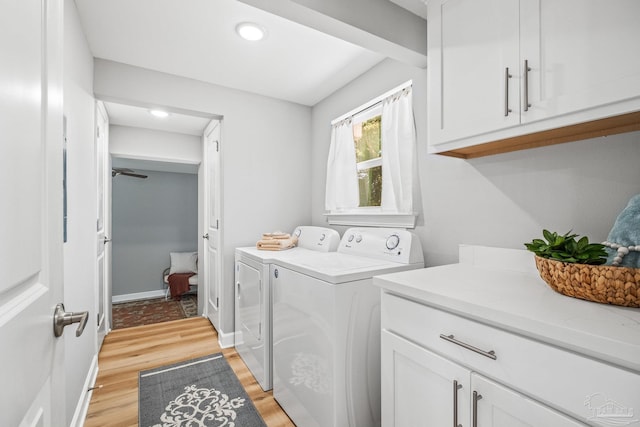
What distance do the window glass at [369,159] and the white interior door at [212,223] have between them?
1405mm

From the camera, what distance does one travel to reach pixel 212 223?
10.7ft

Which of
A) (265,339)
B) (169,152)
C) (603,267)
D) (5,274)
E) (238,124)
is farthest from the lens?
(169,152)

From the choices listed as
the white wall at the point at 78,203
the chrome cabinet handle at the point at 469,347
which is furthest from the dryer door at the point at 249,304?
the chrome cabinet handle at the point at 469,347

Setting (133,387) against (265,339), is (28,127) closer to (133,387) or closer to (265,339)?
(265,339)

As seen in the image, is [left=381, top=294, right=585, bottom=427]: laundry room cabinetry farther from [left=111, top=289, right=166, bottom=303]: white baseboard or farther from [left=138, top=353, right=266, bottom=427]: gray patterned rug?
[left=111, top=289, right=166, bottom=303]: white baseboard

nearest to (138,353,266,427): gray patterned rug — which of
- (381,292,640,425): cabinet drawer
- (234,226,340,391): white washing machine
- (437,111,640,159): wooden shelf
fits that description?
(234,226,340,391): white washing machine

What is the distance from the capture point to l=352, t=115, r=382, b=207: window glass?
2.31 meters

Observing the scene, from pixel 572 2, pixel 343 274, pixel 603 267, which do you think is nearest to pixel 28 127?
pixel 343 274

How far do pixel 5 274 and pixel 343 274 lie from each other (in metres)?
1.19

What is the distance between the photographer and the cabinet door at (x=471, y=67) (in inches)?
45.0

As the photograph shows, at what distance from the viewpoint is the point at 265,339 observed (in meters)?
2.01

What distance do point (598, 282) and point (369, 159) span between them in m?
1.73

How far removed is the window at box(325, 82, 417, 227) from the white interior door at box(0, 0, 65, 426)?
1.79 metres

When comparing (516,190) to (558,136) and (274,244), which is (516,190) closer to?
(558,136)
